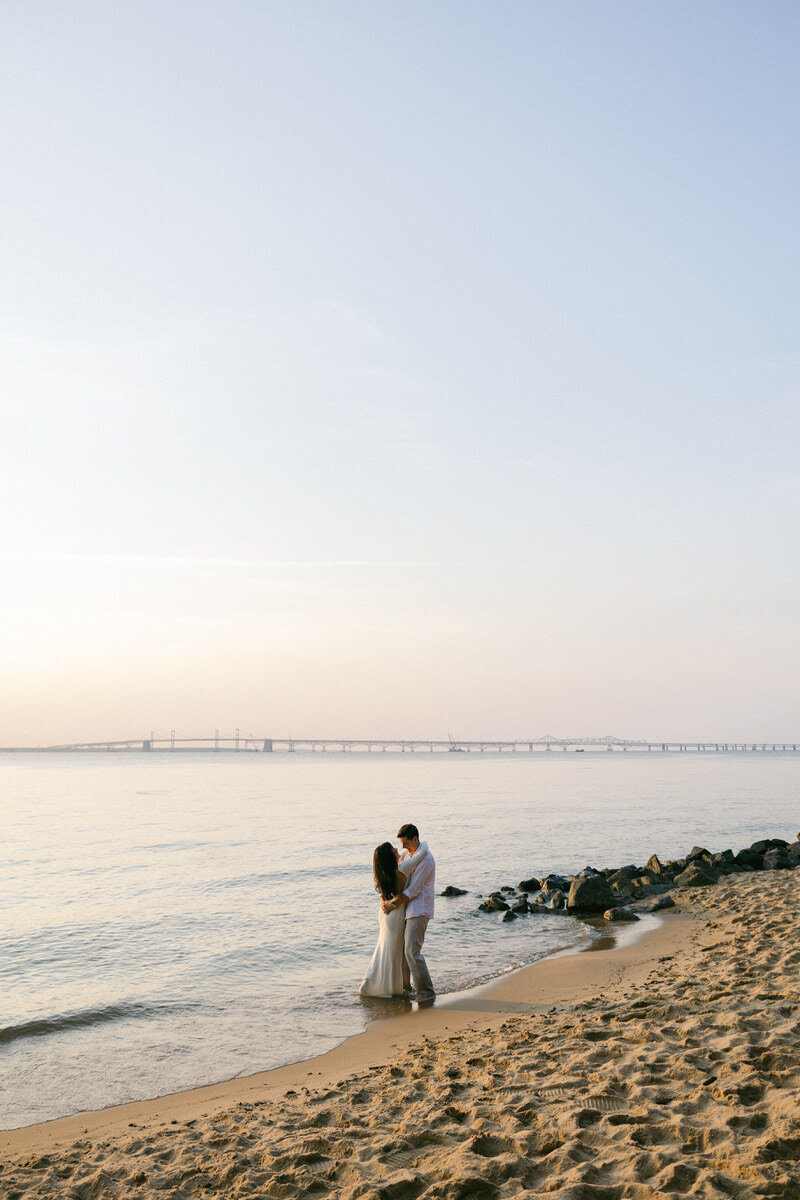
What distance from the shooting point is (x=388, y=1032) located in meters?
9.26

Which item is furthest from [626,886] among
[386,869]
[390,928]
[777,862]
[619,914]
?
[386,869]

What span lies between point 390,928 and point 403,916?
29cm

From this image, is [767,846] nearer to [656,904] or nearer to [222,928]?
[656,904]

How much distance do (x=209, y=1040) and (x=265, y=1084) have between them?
78.0 inches

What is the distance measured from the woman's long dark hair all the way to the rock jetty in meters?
6.87

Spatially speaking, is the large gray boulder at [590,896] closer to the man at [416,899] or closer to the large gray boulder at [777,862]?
the large gray boulder at [777,862]

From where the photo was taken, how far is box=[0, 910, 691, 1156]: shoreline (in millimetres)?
6941

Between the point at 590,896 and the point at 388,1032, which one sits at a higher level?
the point at 388,1032

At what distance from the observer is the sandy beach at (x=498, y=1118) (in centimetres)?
467

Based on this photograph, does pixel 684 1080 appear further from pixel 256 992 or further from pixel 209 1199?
pixel 256 992

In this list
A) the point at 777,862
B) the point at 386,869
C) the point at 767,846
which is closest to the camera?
the point at 386,869

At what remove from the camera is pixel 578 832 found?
109ft

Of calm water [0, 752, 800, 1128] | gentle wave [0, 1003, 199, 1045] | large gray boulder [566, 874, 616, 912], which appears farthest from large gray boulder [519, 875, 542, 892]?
gentle wave [0, 1003, 199, 1045]

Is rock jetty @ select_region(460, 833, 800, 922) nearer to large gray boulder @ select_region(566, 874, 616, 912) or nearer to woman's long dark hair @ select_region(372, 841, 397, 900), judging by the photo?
large gray boulder @ select_region(566, 874, 616, 912)
